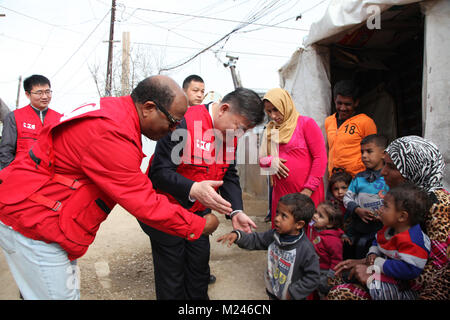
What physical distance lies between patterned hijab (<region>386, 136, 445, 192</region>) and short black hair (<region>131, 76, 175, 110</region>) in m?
1.56

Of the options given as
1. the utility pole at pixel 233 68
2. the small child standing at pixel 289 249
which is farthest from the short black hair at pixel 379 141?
the utility pole at pixel 233 68

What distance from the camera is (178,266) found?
2.23m

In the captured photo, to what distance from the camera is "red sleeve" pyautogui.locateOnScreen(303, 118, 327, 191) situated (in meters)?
2.85

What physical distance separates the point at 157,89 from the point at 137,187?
1.72 feet

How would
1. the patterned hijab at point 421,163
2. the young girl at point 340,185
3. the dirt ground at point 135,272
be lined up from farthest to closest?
the young girl at point 340,185, the dirt ground at point 135,272, the patterned hijab at point 421,163

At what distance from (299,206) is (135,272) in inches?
86.6

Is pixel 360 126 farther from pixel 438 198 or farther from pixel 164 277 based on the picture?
pixel 164 277

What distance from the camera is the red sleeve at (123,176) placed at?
4.38 ft

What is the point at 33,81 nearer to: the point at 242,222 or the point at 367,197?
the point at 242,222

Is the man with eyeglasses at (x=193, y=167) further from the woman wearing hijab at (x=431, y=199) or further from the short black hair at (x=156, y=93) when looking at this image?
the woman wearing hijab at (x=431, y=199)

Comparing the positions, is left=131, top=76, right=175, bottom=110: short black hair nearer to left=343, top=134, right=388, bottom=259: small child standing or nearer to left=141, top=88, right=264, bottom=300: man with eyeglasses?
left=141, top=88, right=264, bottom=300: man with eyeglasses

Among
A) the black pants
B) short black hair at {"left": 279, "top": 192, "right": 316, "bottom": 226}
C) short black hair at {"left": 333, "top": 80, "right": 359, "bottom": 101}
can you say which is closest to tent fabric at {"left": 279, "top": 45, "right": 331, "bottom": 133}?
short black hair at {"left": 333, "top": 80, "right": 359, "bottom": 101}

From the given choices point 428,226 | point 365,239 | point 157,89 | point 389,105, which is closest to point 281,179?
point 365,239

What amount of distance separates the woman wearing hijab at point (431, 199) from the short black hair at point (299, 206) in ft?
1.85
